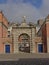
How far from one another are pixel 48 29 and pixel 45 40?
2724 mm

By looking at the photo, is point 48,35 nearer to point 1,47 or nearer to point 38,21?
point 1,47

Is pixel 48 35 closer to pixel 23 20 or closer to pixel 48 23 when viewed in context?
pixel 48 23

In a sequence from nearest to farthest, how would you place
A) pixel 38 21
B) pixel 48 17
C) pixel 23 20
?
1. pixel 48 17
2. pixel 23 20
3. pixel 38 21

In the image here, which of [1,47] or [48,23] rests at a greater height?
[48,23]

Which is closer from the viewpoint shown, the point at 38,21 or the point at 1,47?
the point at 1,47

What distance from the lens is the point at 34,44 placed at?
203 ft

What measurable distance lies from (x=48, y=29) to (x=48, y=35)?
60.2 inches

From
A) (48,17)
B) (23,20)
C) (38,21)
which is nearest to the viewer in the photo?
(48,17)

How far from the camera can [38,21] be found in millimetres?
101000

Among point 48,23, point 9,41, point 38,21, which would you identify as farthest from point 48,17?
point 38,21

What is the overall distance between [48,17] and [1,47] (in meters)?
13.3

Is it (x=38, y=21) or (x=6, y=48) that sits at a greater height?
(x=38, y=21)

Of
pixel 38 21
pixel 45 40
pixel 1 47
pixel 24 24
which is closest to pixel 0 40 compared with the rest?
pixel 1 47

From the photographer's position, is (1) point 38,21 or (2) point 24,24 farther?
(1) point 38,21
